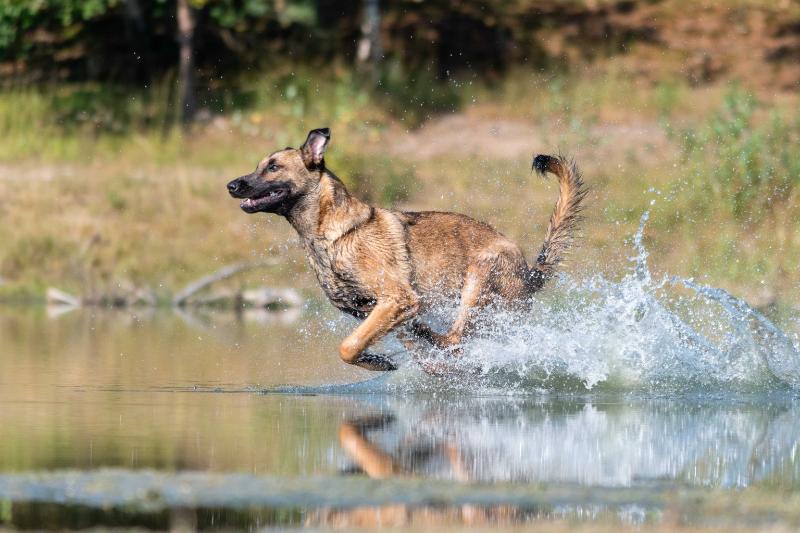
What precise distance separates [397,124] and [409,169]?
2.63 m

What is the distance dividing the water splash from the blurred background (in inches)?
235

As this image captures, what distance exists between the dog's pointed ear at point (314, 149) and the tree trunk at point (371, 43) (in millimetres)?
16898

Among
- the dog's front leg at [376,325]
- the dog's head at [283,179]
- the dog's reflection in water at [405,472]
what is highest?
the dog's head at [283,179]

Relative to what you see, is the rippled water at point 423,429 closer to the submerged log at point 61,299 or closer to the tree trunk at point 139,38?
the submerged log at point 61,299

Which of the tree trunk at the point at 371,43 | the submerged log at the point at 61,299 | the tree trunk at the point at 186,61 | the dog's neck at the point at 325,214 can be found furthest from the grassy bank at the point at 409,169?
the dog's neck at the point at 325,214

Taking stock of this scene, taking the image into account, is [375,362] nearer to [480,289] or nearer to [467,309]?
[467,309]

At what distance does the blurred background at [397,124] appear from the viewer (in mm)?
20781

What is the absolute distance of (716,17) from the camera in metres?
30.3

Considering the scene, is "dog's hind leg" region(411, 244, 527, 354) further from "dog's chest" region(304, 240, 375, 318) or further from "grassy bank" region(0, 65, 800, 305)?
"grassy bank" region(0, 65, 800, 305)

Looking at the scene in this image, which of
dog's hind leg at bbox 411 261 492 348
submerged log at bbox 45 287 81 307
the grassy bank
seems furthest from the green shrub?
dog's hind leg at bbox 411 261 492 348

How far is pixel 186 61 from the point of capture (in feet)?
88.4

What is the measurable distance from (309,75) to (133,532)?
902 inches

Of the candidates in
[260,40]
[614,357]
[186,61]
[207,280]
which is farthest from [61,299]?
[614,357]

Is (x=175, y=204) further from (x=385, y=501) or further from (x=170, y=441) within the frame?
(x=385, y=501)
